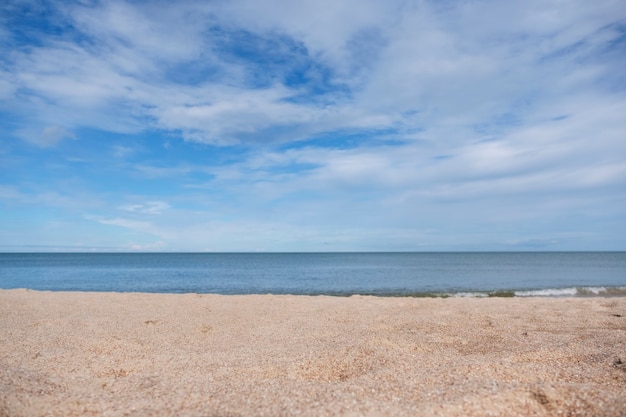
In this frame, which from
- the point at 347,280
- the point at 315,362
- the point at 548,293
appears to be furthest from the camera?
the point at 347,280

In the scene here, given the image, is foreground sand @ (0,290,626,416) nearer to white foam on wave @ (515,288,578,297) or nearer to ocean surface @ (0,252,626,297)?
white foam on wave @ (515,288,578,297)

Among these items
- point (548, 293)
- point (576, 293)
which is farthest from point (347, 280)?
point (576, 293)

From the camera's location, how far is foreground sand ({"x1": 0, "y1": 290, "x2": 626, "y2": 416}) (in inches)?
186

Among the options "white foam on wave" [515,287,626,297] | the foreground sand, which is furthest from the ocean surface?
the foreground sand

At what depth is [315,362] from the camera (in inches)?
268

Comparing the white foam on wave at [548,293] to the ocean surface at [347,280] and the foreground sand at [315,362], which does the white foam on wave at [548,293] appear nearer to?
the ocean surface at [347,280]

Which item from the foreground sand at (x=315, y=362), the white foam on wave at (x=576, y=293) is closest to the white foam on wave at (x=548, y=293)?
the white foam on wave at (x=576, y=293)

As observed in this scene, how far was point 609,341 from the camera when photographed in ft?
25.5

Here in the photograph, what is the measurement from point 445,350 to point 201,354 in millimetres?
4663

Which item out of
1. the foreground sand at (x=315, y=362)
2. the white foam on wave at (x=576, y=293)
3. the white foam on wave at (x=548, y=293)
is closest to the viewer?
the foreground sand at (x=315, y=362)

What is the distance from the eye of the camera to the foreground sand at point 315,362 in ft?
15.5

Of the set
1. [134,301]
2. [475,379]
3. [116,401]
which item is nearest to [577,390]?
[475,379]

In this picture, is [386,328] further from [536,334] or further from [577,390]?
[577,390]

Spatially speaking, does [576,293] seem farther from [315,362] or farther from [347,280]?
[315,362]
